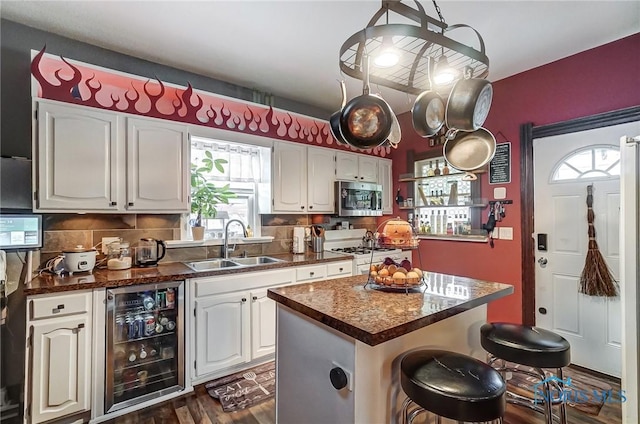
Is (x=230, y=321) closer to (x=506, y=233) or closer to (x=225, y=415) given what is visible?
(x=225, y=415)

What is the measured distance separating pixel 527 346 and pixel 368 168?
9.59 feet

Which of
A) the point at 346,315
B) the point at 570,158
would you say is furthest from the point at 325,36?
the point at 570,158

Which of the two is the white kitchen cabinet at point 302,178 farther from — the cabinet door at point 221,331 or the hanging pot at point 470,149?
the hanging pot at point 470,149

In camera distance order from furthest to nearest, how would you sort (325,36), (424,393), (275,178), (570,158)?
(275,178)
(570,158)
(325,36)
(424,393)

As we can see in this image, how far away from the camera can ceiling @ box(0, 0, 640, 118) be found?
210 cm

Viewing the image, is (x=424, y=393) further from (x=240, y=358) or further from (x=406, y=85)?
(x=240, y=358)

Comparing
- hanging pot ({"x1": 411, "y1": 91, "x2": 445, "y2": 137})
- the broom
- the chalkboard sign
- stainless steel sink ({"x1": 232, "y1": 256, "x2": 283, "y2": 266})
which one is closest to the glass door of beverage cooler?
stainless steel sink ({"x1": 232, "y1": 256, "x2": 283, "y2": 266})

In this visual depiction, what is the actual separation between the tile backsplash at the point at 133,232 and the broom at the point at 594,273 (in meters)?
2.88

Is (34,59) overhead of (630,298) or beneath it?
overhead

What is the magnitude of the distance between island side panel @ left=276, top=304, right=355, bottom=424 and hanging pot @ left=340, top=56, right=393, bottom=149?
968 mm

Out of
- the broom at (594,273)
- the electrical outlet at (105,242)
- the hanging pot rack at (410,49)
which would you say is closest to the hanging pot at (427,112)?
the hanging pot rack at (410,49)

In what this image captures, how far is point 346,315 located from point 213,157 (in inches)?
93.6

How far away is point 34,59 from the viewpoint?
204cm

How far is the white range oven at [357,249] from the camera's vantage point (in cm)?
349
